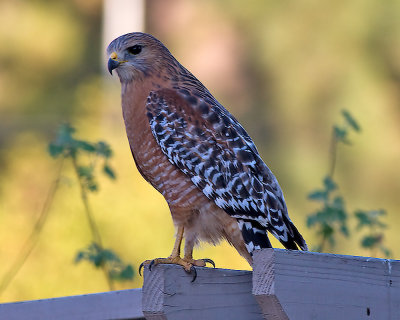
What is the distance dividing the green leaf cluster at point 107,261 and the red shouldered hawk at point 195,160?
799mm

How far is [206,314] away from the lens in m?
2.24

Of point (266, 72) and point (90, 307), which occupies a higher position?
point (266, 72)

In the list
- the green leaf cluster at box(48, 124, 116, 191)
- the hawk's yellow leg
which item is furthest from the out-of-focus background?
the hawk's yellow leg

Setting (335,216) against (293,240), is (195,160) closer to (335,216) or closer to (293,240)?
(293,240)

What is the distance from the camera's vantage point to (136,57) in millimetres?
3494

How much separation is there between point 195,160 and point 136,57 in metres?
0.57

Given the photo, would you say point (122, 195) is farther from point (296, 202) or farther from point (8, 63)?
point (8, 63)

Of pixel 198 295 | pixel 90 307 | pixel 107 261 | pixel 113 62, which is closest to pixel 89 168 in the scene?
pixel 107 261

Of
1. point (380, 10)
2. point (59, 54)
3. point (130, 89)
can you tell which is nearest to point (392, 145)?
point (380, 10)

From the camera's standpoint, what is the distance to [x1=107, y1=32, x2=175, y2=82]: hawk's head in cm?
344

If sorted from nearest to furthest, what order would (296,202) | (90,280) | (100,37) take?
(90,280)
(296,202)
(100,37)

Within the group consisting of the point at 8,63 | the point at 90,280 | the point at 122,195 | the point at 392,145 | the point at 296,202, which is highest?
the point at 8,63

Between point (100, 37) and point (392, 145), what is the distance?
5.93 metres

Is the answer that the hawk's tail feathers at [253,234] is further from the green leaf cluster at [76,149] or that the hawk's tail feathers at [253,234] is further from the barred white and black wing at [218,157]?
the green leaf cluster at [76,149]
